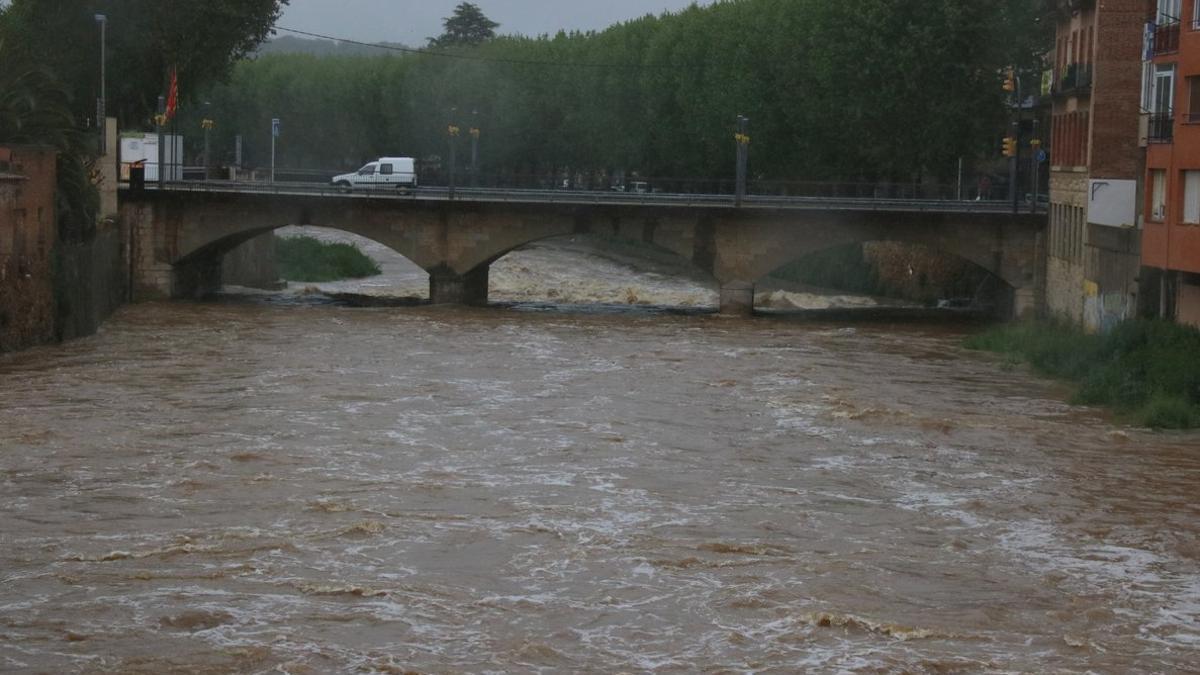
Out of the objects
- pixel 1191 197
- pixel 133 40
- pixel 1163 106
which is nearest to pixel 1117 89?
pixel 1163 106

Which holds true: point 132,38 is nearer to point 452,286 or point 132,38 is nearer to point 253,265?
point 253,265

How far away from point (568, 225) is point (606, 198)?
159cm

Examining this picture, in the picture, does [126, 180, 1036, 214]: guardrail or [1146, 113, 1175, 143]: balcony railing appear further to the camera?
[126, 180, 1036, 214]: guardrail

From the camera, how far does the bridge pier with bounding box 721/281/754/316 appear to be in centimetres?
6334

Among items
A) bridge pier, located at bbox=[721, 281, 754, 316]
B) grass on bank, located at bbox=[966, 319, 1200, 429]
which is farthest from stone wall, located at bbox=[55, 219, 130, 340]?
grass on bank, located at bbox=[966, 319, 1200, 429]

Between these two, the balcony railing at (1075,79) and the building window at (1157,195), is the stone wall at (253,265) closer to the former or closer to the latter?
the balcony railing at (1075,79)

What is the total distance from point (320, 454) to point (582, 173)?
6273 centimetres

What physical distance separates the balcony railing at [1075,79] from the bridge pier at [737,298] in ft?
37.2

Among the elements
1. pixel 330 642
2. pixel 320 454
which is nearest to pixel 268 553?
pixel 330 642

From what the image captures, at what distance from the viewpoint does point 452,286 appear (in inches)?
2539

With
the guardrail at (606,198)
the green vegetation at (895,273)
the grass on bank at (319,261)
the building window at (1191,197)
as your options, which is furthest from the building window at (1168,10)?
the grass on bank at (319,261)

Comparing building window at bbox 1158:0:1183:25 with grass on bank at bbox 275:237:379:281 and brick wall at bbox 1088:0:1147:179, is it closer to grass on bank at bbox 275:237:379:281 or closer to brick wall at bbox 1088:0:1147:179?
brick wall at bbox 1088:0:1147:179

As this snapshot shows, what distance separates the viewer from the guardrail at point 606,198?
63.0m

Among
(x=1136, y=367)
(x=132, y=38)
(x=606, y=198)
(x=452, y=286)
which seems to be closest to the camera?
(x=1136, y=367)
